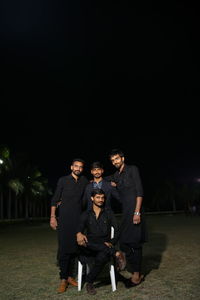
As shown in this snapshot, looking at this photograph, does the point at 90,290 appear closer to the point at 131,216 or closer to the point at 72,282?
the point at 72,282

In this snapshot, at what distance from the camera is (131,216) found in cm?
600

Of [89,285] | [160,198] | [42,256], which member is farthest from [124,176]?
[160,198]

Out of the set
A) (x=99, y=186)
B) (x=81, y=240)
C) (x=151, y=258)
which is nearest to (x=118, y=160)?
(x=99, y=186)

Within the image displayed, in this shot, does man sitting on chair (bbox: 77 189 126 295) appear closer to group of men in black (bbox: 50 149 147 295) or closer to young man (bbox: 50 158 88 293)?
group of men in black (bbox: 50 149 147 295)

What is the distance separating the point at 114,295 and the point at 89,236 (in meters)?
0.98

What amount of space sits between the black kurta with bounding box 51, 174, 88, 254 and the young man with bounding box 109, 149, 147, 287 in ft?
2.50

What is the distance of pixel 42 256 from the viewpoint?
935cm

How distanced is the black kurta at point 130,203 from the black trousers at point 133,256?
101 millimetres

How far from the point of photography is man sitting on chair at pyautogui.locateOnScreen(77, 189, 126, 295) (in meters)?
5.43

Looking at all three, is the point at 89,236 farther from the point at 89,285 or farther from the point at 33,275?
the point at 33,275

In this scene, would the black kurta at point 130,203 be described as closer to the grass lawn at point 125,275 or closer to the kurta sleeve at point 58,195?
the grass lawn at point 125,275

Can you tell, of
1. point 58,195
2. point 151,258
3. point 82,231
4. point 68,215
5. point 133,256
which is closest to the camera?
point 82,231

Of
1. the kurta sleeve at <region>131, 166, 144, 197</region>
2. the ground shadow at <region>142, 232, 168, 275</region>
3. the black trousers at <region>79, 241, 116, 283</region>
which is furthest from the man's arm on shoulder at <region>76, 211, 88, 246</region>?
the ground shadow at <region>142, 232, 168, 275</region>

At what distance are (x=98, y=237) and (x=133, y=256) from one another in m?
0.76
